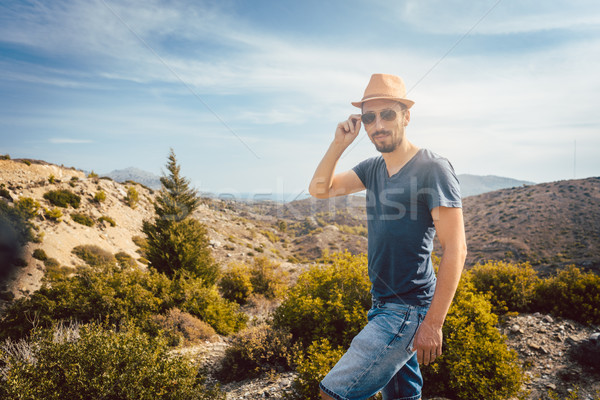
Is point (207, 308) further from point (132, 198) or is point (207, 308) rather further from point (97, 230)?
point (132, 198)

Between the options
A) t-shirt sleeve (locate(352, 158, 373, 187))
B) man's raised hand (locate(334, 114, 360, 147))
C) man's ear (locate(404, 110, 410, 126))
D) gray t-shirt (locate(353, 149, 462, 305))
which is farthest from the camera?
t-shirt sleeve (locate(352, 158, 373, 187))

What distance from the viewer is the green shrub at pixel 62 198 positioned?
932 inches

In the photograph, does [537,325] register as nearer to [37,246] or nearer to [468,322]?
[468,322]

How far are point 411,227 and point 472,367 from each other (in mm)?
4536

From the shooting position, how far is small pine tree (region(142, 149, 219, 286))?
1333 centimetres

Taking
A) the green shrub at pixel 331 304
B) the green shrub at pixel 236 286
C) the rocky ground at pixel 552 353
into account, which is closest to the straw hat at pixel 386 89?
the green shrub at pixel 331 304

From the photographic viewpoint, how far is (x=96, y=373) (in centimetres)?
397

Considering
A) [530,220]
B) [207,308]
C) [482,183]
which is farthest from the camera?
[482,183]

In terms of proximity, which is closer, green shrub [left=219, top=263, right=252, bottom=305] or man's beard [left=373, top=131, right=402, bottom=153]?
man's beard [left=373, top=131, right=402, bottom=153]

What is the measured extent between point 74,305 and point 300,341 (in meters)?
6.43

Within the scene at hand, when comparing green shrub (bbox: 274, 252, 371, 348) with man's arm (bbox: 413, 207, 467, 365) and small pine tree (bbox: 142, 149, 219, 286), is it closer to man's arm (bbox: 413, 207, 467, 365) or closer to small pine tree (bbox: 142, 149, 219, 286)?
man's arm (bbox: 413, 207, 467, 365)

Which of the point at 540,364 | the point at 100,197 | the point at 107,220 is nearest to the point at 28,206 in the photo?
the point at 107,220

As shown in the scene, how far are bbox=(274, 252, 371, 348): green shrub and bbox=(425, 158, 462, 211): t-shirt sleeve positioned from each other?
4332 millimetres

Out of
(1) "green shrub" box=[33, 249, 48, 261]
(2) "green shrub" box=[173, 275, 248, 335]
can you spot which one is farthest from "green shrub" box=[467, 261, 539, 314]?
(1) "green shrub" box=[33, 249, 48, 261]
